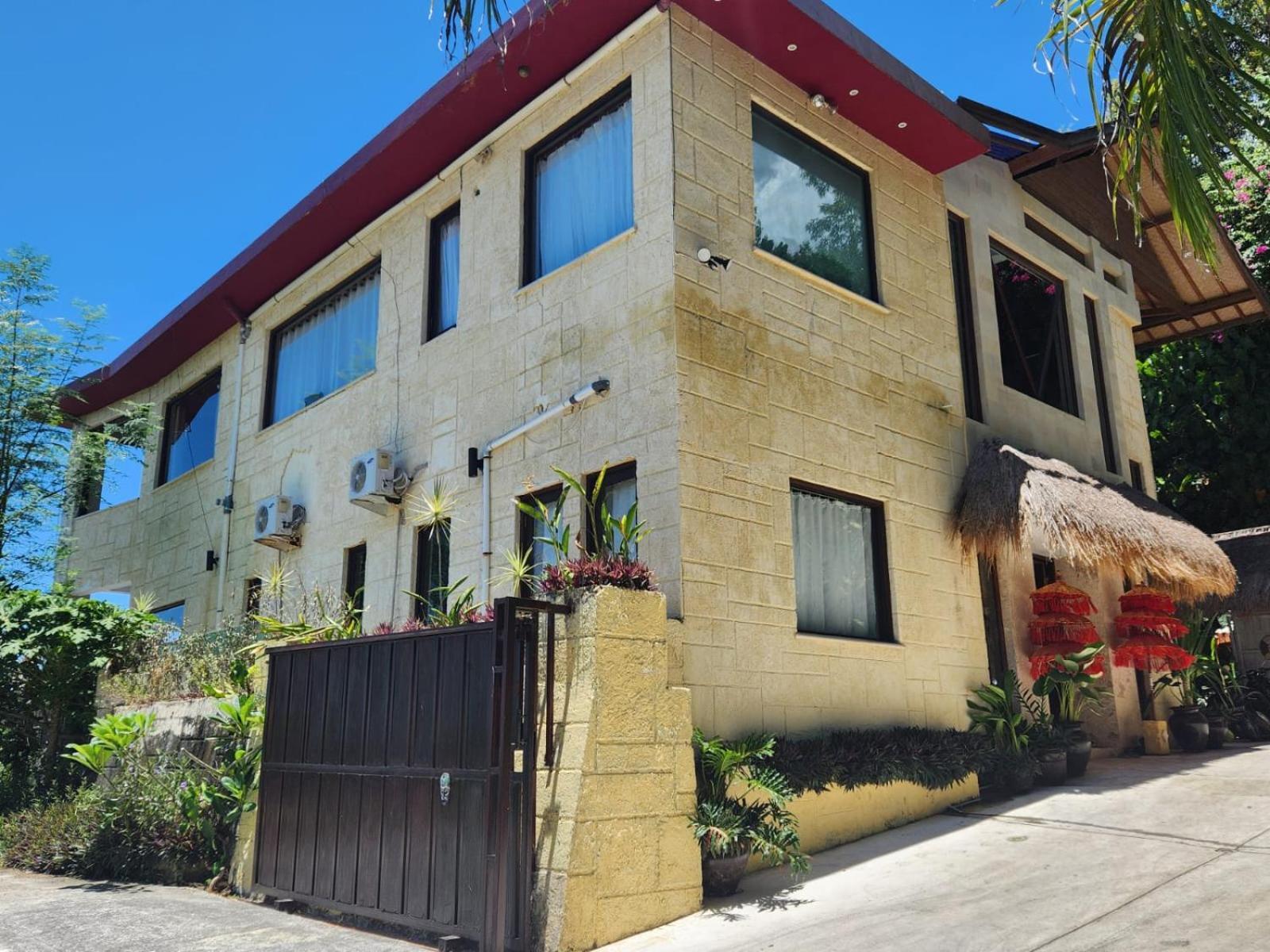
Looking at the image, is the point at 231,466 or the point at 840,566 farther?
the point at 231,466

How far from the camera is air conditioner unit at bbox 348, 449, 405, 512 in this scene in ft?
37.1

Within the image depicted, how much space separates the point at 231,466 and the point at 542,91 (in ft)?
25.1

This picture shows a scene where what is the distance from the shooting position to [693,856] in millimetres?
6777

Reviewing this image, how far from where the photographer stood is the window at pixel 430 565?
10.9 metres

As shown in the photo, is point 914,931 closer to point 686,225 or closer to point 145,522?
point 686,225

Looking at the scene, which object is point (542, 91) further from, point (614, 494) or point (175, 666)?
point (175, 666)

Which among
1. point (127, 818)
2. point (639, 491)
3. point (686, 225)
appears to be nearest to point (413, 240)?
point (686, 225)

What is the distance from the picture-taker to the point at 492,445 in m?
10.2

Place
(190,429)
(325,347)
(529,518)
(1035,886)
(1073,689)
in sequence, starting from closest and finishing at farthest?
(1035,886), (529,518), (1073,689), (325,347), (190,429)

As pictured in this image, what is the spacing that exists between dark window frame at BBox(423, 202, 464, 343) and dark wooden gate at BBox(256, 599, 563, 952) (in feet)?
15.4

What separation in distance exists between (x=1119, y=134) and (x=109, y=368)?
17.3 metres

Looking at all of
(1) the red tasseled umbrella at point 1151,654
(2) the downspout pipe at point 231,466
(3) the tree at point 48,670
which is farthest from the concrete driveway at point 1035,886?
(2) the downspout pipe at point 231,466

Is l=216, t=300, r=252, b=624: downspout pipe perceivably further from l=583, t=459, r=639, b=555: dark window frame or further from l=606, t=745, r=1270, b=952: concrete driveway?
l=606, t=745, r=1270, b=952: concrete driveway

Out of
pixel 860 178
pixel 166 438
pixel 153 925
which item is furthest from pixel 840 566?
pixel 166 438
